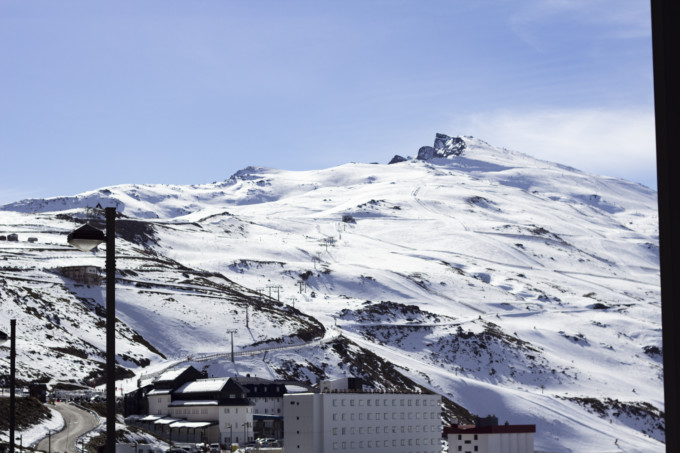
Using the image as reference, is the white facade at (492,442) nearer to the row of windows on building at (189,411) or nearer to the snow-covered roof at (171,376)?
the row of windows on building at (189,411)

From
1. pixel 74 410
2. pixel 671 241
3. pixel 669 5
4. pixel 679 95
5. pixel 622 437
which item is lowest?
pixel 622 437

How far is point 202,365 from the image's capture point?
6339 inches

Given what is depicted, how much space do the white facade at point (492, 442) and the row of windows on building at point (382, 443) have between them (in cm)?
344

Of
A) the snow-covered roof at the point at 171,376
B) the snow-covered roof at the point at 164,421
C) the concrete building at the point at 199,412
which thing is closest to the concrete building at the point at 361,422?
the concrete building at the point at 199,412

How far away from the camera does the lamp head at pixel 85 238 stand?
12867mm

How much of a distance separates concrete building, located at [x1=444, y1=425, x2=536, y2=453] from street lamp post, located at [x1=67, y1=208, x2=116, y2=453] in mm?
114083

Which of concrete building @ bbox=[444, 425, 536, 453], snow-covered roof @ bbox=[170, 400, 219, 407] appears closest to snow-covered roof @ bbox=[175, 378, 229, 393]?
snow-covered roof @ bbox=[170, 400, 219, 407]

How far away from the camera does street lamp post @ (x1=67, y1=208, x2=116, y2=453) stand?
11.7 meters

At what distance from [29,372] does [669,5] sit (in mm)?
141352

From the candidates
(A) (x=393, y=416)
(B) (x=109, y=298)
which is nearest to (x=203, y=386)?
(A) (x=393, y=416)

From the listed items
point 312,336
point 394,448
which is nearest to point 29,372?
point 394,448

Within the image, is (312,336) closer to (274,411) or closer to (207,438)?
(274,411)

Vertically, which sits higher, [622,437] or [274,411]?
[274,411]

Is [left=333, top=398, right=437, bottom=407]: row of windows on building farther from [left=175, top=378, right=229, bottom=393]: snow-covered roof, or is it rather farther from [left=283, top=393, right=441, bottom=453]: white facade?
[left=175, top=378, right=229, bottom=393]: snow-covered roof
